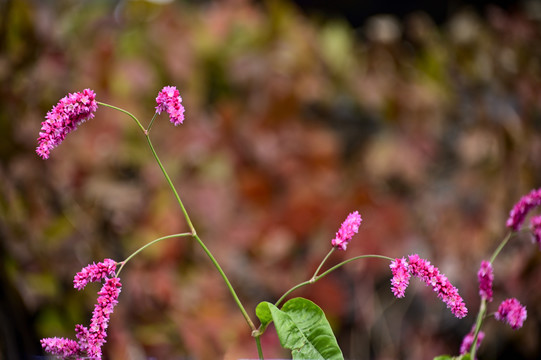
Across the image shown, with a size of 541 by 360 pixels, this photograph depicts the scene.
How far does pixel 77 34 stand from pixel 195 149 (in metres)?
0.43

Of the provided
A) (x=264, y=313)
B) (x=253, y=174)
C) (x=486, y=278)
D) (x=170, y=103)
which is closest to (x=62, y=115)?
(x=170, y=103)

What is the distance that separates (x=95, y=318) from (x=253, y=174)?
1041mm

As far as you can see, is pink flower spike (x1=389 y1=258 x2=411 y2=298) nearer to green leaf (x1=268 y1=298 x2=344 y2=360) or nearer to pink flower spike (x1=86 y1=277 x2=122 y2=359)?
green leaf (x1=268 y1=298 x2=344 y2=360)

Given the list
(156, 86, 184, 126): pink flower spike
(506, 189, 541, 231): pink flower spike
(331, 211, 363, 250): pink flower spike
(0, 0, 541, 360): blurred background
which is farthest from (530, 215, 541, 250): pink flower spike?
(0, 0, 541, 360): blurred background

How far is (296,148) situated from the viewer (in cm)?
146

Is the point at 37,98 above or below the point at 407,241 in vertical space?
above

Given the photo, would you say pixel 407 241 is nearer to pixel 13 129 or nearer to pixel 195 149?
pixel 195 149

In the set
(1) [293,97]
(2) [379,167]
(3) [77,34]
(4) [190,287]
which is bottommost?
(4) [190,287]

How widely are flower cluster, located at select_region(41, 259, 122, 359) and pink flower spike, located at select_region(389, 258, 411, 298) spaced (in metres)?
0.15

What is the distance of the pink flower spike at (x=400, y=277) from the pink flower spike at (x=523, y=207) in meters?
0.10

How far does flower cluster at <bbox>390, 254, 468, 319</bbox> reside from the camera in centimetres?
34

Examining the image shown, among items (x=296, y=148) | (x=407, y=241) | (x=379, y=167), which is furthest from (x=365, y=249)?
(x=379, y=167)

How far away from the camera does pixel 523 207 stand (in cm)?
40

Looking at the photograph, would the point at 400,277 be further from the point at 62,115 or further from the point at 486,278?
the point at 62,115
